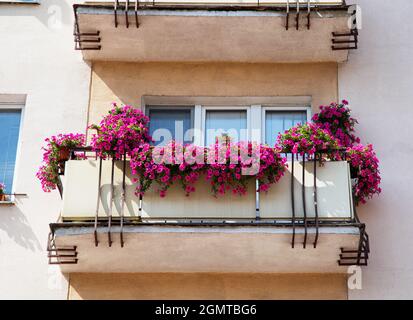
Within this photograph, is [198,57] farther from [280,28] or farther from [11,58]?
[11,58]

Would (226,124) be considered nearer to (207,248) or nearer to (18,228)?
(207,248)

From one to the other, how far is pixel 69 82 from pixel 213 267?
Answer: 3.22 m

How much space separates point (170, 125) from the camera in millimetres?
11102

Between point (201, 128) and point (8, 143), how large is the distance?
251 centimetres

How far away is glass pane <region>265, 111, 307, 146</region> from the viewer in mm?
11039

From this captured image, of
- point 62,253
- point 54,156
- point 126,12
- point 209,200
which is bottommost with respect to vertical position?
point 62,253

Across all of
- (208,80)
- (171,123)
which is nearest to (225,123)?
(208,80)

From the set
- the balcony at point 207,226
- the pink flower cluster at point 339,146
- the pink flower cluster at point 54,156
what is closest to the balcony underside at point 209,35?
the pink flower cluster at point 339,146

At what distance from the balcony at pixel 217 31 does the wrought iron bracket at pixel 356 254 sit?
8.76 feet

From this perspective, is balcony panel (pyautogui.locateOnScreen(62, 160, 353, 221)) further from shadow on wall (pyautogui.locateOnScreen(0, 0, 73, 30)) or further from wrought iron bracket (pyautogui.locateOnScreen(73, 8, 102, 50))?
shadow on wall (pyautogui.locateOnScreen(0, 0, 73, 30))

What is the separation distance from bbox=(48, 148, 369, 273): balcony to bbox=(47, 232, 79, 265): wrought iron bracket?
0.04ft

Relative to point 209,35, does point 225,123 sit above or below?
below

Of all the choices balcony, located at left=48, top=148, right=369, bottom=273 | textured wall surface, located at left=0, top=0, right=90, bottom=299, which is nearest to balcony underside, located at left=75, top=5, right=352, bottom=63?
textured wall surface, located at left=0, top=0, right=90, bottom=299

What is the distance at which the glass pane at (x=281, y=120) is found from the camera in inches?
435
